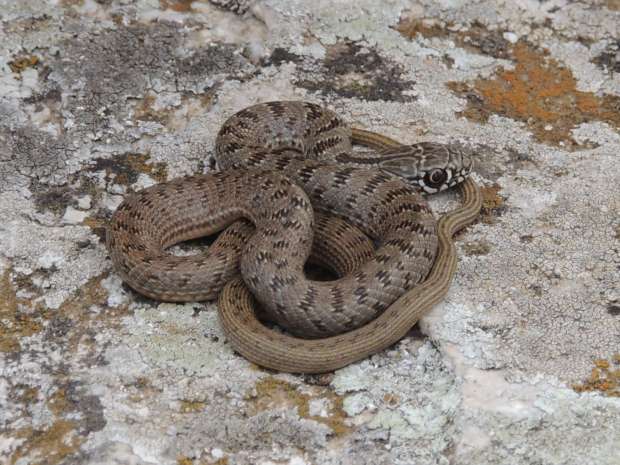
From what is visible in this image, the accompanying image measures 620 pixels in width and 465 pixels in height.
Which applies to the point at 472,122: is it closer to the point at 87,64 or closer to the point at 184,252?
the point at 184,252

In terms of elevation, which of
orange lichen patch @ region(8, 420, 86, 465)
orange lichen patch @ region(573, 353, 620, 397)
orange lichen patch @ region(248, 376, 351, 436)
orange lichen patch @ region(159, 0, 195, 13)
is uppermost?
orange lichen patch @ region(573, 353, 620, 397)

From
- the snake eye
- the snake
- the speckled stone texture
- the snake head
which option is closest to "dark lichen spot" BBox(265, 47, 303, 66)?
the speckled stone texture

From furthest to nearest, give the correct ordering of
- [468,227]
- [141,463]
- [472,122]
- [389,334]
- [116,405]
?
[472,122] < [468,227] < [389,334] < [116,405] < [141,463]

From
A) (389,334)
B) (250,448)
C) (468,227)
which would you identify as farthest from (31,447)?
(468,227)

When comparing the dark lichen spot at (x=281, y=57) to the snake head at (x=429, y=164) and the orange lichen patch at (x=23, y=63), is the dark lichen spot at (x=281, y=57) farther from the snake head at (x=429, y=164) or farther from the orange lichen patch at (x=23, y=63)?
the orange lichen patch at (x=23, y=63)

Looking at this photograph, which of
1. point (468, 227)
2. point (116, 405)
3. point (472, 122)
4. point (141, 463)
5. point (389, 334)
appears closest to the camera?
point (141, 463)

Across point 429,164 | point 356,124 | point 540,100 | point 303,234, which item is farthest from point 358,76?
point 303,234

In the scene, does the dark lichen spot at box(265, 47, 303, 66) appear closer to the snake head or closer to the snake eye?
the snake head
